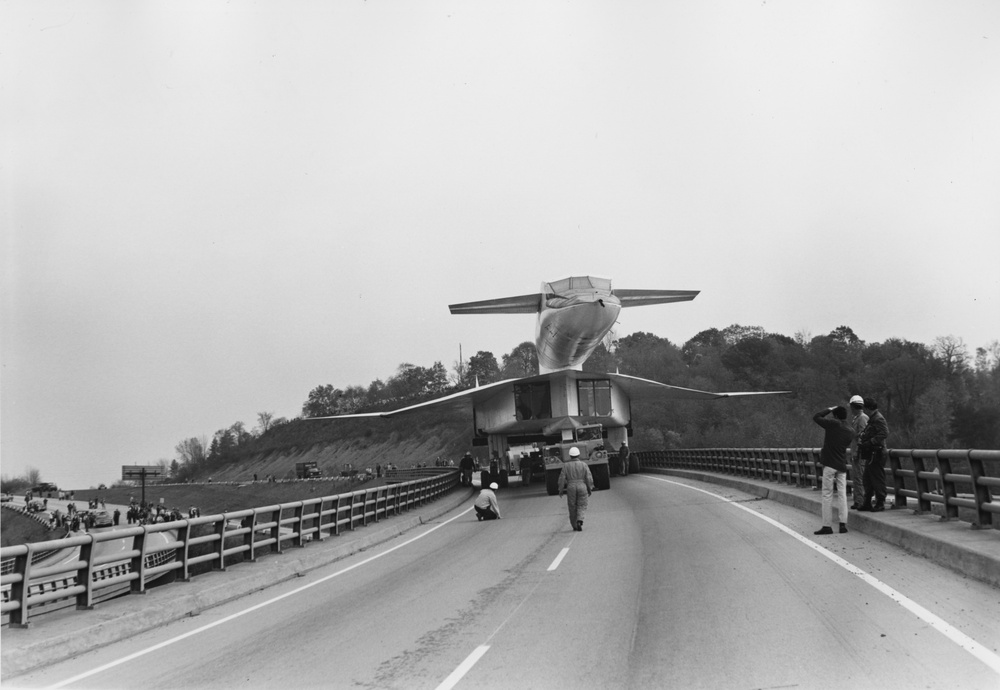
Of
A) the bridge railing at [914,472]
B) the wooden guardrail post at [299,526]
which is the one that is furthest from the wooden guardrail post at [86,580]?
the bridge railing at [914,472]

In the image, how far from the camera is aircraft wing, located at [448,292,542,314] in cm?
3262

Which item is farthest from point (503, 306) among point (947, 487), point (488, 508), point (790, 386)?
point (790, 386)

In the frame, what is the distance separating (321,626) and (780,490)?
555 inches

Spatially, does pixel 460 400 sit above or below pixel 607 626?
above

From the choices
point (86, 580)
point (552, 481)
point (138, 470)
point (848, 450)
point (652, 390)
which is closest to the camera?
point (86, 580)

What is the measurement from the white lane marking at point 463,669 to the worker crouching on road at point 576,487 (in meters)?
9.14

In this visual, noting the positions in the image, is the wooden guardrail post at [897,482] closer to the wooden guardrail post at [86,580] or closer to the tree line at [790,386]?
the wooden guardrail post at [86,580]

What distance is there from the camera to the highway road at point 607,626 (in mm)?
5715

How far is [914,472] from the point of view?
12125 millimetres

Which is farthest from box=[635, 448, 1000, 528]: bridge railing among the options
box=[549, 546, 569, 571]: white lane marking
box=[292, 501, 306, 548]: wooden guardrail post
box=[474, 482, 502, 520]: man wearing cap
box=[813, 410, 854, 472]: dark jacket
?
box=[292, 501, 306, 548]: wooden guardrail post

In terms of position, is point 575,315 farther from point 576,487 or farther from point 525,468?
point 525,468

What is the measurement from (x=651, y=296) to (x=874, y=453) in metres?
22.4

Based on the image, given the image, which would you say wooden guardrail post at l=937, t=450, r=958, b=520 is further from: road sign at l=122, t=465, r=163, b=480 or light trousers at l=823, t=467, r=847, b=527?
road sign at l=122, t=465, r=163, b=480

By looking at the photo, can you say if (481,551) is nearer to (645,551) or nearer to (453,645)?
(645,551)
